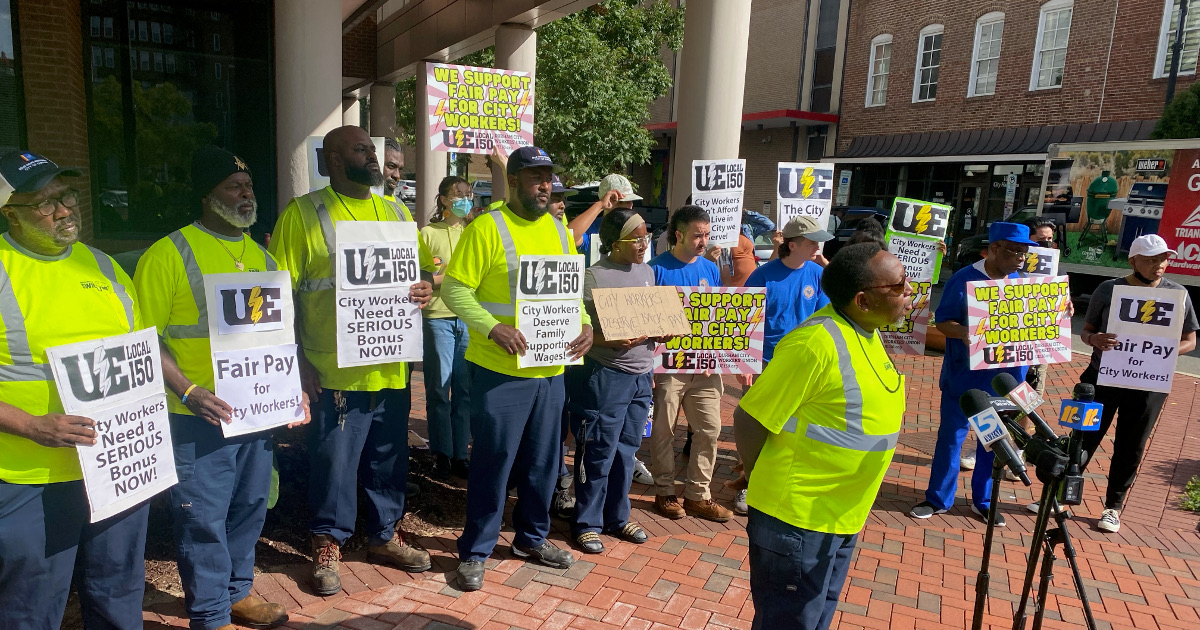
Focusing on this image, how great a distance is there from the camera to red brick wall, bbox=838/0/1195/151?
61.2 feet

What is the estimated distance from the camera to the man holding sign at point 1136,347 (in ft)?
16.6

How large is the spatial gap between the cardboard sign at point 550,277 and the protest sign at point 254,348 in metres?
1.06

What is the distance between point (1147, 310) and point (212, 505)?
561 cm

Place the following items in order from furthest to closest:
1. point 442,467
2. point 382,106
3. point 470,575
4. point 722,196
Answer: point 382,106 < point 722,196 < point 442,467 < point 470,575

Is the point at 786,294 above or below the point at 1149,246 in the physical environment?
below

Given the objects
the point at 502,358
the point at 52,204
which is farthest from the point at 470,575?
the point at 52,204

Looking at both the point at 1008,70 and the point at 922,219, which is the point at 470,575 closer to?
the point at 922,219

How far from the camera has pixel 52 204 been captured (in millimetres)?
2479

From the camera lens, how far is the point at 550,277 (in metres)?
3.86

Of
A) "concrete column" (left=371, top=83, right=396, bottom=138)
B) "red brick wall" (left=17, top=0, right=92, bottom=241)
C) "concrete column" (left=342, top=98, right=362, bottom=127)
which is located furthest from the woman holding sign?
"concrete column" (left=342, top=98, right=362, bottom=127)

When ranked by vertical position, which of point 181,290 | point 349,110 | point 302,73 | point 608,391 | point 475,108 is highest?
point 349,110

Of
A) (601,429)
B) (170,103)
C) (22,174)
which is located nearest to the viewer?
(22,174)

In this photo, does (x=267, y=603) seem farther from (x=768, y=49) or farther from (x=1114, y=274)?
(x=768, y=49)

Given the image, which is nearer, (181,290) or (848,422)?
(848,422)
